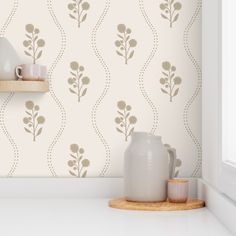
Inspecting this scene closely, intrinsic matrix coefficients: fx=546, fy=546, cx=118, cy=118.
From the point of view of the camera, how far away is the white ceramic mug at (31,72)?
6.39 feet

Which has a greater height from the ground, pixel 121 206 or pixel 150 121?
pixel 150 121

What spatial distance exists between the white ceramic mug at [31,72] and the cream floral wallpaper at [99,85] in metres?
0.10

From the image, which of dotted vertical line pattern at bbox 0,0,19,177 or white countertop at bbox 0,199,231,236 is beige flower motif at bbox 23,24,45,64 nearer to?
dotted vertical line pattern at bbox 0,0,19,177

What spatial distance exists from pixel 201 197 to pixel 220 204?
0.41 metres

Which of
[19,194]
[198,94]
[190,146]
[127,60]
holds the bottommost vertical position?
[19,194]

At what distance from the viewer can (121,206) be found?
1742 millimetres

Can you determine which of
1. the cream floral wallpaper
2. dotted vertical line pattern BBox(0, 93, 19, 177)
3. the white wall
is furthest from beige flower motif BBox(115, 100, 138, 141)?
dotted vertical line pattern BBox(0, 93, 19, 177)

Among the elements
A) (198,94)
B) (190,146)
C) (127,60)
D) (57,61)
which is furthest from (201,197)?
(57,61)

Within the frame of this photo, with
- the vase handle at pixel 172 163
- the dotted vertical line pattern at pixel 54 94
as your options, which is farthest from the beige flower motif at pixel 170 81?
the dotted vertical line pattern at pixel 54 94

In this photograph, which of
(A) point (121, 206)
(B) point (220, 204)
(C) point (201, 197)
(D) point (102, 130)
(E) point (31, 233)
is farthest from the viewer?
(D) point (102, 130)

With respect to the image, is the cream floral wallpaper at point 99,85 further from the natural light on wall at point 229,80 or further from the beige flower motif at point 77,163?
the natural light on wall at point 229,80

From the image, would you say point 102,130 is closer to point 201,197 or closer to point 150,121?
point 150,121

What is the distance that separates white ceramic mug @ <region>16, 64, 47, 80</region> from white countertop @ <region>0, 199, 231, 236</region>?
1.47 feet

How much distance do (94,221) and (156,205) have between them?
281mm
